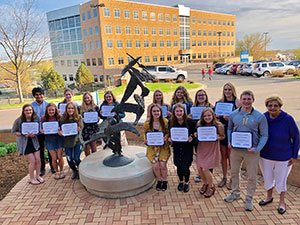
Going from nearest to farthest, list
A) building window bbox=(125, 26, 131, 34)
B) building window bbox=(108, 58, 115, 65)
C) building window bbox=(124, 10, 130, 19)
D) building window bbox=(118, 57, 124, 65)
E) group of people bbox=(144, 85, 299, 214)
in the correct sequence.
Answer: group of people bbox=(144, 85, 299, 214), building window bbox=(108, 58, 115, 65), building window bbox=(118, 57, 124, 65), building window bbox=(124, 10, 130, 19), building window bbox=(125, 26, 131, 34)

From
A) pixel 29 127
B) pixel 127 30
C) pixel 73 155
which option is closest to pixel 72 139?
Result: pixel 73 155

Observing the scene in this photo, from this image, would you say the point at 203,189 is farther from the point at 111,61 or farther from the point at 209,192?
the point at 111,61

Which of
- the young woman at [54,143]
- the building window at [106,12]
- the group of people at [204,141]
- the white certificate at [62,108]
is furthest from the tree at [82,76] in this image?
the young woman at [54,143]

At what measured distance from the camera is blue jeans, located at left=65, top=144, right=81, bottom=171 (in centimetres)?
561

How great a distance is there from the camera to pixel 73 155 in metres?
5.68

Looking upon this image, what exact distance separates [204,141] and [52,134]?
3128 mm

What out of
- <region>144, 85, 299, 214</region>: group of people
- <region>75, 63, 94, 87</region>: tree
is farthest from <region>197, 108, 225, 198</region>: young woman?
<region>75, 63, 94, 87</region>: tree

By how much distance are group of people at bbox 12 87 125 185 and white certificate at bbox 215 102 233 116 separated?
6.70 ft

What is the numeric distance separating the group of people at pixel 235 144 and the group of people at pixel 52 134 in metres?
1.42

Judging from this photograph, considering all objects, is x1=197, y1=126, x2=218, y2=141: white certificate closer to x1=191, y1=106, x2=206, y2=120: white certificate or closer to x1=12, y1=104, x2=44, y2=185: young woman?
Result: x1=191, y1=106, x2=206, y2=120: white certificate

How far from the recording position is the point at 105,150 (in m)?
6.29

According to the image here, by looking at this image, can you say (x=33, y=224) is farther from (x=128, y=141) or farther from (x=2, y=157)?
(x=128, y=141)

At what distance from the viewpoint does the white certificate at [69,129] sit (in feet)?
17.5

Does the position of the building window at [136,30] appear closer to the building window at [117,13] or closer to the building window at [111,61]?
the building window at [117,13]
